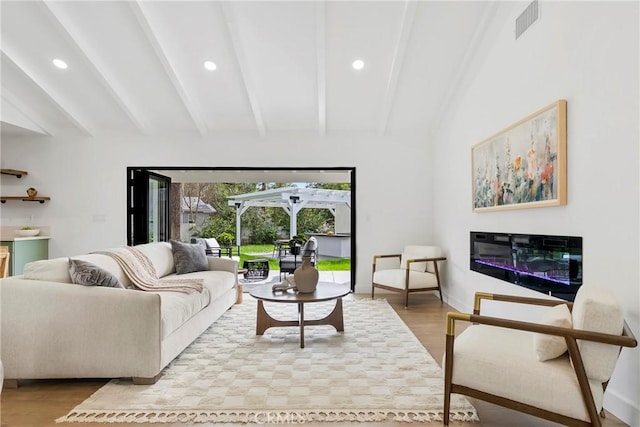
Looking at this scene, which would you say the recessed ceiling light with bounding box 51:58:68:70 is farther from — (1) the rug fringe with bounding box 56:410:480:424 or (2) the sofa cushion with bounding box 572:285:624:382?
(2) the sofa cushion with bounding box 572:285:624:382

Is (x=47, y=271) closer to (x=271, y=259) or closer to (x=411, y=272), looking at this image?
(x=411, y=272)

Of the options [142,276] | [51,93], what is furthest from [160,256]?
[51,93]

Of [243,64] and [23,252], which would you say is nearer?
[243,64]

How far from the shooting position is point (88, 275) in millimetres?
2766

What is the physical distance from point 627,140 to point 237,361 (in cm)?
293

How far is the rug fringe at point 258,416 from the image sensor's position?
87.6 inches

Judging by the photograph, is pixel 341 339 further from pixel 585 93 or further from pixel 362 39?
pixel 362 39

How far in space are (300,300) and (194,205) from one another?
10.6 metres

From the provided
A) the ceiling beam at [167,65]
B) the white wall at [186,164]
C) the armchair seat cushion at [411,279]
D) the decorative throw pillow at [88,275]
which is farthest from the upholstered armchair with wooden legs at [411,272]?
the decorative throw pillow at [88,275]

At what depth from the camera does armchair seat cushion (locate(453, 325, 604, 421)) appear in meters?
1.84

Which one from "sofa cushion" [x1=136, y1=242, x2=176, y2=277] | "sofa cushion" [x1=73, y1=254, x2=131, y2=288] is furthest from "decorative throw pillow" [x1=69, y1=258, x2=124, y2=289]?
"sofa cushion" [x1=136, y1=242, x2=176, y2=277]

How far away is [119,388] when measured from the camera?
8.62 ft

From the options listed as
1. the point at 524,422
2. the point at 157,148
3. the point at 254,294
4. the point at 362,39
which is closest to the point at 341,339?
the point at 254,294

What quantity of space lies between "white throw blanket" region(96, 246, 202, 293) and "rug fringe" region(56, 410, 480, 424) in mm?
1331
